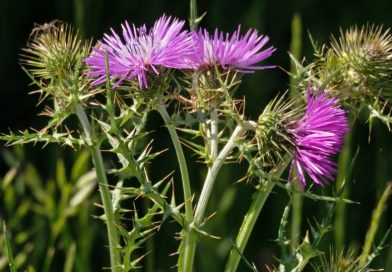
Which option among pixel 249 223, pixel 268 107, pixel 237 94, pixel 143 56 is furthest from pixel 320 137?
pixel 237 94

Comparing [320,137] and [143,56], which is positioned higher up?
[143,56]

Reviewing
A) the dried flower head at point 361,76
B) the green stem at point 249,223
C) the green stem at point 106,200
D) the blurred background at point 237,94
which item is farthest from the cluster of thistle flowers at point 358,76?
the blurred background at point 237,94

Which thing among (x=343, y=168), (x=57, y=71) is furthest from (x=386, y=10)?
(x=57, y=71)

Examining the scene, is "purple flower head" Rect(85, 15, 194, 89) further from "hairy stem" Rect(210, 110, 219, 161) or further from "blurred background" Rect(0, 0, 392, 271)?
"blurred background" Rect(0, 0, 392, 271)

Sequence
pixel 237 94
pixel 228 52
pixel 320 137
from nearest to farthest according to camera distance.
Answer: pixel 320 137
pixel 228 52
pixel 237 94

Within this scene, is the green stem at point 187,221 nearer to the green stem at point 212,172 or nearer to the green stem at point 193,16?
the green stem at point 212,172

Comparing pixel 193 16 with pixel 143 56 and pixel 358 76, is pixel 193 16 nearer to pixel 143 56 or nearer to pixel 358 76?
pixel 143 56
